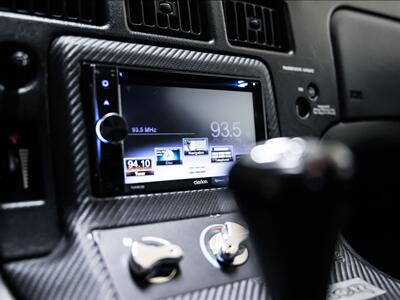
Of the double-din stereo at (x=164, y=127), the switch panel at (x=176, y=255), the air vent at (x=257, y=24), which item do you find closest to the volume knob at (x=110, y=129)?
the double-din stereo at (x=164, y=127)

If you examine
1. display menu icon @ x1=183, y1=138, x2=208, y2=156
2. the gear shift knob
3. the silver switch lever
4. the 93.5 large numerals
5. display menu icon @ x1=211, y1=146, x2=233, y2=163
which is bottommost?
the silver switch lever

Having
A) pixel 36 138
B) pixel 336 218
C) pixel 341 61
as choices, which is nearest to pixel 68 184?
pixel 36 138

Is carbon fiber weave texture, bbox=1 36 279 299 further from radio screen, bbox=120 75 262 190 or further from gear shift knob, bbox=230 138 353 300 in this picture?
gear shift knob, bbox=230 138 353 300

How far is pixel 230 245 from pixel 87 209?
6.9 inches

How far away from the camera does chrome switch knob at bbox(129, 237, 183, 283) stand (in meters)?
0.54

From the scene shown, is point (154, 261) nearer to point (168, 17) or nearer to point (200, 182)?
point (200, 182)

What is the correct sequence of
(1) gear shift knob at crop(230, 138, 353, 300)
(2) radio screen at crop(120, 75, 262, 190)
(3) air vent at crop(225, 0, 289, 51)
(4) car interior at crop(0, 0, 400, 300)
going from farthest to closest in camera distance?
(3) air vent at crop(225, 0, 289, 51) < (2) radio screen at crop(120, 75, 262, 190) < (4) car interior at crop(0, 0, 400, 300) < (1) gear shift knob at crop(230, 138, 353, 300)

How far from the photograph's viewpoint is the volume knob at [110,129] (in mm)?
619

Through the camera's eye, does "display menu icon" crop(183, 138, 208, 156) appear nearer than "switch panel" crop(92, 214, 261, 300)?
No

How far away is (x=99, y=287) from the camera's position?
0.54m

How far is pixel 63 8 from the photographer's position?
0.64 metres

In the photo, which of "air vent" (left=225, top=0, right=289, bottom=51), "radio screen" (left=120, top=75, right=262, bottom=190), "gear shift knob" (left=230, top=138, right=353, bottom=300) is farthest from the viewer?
"air vent" (left=225, top=0, right=289, bottom=51)

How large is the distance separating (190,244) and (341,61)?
494 millimetres

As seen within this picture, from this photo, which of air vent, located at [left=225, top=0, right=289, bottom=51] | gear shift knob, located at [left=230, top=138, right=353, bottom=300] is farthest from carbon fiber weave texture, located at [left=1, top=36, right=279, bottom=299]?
gear shift knob, located at [left=230, top=138, right=353, bottom=300]
